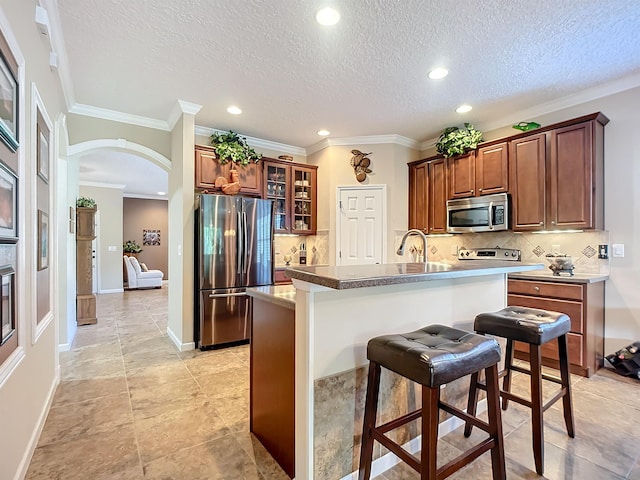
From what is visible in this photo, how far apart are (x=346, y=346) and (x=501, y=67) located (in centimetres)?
278

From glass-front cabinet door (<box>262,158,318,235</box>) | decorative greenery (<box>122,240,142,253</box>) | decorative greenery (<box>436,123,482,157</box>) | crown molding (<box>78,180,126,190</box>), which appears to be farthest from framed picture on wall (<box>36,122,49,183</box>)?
decorative greenery (<box>122,240,142,253</box>)

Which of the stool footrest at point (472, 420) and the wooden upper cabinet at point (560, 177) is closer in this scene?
the stool footrest at point (472, 420)

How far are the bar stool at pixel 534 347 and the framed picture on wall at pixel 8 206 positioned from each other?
245 centimetres

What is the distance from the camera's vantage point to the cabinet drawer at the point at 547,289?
9.67ft

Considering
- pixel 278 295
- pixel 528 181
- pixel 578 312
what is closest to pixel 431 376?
pixel 278 295

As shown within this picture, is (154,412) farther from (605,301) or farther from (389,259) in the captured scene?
(605,301)

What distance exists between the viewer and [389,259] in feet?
15.2

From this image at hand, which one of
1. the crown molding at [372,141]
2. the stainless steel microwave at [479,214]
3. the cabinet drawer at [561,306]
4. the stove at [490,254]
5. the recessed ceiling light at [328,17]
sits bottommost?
the cabinet drawer at [561,306]

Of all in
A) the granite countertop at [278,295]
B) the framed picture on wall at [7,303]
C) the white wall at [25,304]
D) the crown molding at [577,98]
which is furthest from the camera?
the crown molding at [577,98]

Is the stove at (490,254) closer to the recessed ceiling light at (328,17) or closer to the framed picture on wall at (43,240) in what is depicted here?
the recessed ceiling light at (328,17)

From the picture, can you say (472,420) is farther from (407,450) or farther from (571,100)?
(571,100)

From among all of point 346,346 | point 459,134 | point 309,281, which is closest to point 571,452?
point 346,346

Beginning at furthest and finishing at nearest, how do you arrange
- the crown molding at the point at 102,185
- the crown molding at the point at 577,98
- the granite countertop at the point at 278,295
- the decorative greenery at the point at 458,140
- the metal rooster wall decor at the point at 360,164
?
the crown molding at the point at 102,185, the metal rooster wall decor at the point at 360,164, the decorative greenery at the point at 458,140, the crown molding at the point at 577,98, the granite countertop at the point at 278,295

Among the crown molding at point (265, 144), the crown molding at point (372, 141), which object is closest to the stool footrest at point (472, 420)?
the crown molding at point (372, 141)
